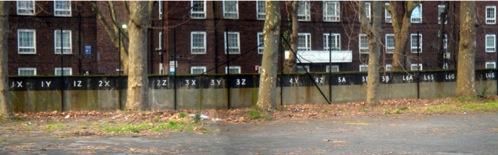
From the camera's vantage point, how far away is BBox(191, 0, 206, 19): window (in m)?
49.0

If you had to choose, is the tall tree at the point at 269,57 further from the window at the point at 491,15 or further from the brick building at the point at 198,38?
the window at the point at 491,15

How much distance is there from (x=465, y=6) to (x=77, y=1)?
21269 mm

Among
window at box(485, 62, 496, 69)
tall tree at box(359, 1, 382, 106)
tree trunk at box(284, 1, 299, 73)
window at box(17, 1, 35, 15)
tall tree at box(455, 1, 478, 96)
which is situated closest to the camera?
tall tree at box(359, 1, 382, 106)

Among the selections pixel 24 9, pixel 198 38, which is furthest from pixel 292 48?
pixel 24 9

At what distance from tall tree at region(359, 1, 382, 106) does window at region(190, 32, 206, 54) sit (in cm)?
2135

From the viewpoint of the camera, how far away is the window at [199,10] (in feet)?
161

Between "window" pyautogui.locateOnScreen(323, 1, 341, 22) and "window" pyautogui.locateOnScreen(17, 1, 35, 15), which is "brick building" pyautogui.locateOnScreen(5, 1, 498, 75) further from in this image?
"window" pyautogui.locateOnScreen(17, 1, 35, 15)

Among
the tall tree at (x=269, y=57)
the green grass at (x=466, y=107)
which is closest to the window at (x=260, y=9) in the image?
the green grass at (x=466, y=107)

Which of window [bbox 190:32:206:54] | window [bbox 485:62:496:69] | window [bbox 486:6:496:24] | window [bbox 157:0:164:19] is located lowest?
window [bbox 485:62:496:69]

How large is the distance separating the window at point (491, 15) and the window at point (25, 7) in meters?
35.1

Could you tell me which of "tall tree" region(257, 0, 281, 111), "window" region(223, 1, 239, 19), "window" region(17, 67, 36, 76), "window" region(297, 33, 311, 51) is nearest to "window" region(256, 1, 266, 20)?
"window" region(223, 1, 239, 19)

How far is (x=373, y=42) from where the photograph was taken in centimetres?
2955

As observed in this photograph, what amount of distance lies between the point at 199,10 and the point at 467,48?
822 inches

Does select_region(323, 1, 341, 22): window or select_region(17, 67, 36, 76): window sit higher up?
select_region(323, 1, 341, 22): window
